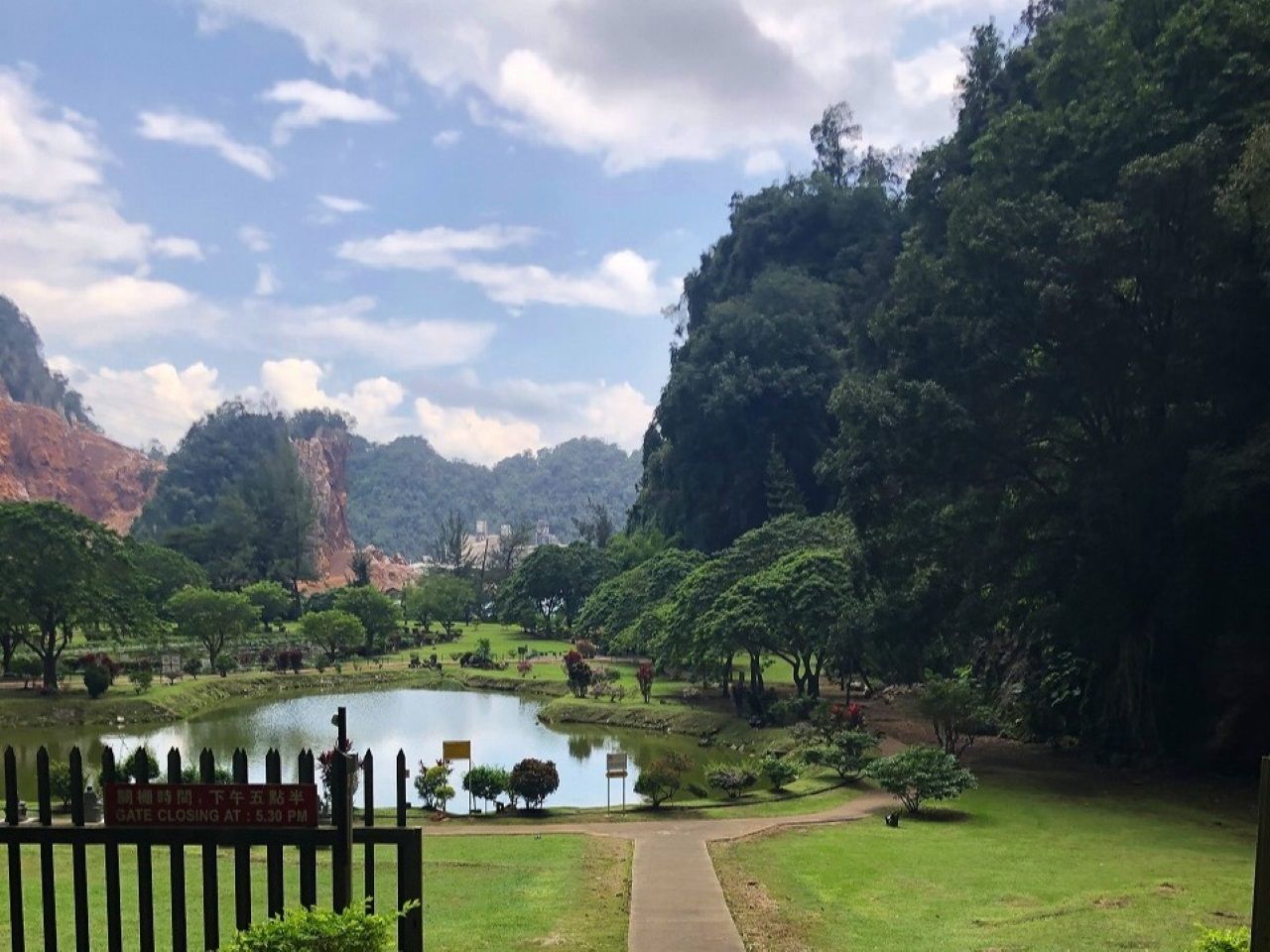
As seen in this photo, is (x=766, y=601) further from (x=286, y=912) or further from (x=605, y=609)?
(x=286, y=912)

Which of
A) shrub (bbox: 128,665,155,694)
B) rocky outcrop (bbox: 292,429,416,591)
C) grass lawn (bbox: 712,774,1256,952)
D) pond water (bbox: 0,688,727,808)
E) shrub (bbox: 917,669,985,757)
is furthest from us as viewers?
rocky outcrop (bbox: 292,429,416,591)

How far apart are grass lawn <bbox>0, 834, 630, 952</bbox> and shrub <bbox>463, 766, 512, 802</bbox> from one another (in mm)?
3710

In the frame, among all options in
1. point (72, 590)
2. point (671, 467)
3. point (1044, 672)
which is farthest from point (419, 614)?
point (1044, 672)

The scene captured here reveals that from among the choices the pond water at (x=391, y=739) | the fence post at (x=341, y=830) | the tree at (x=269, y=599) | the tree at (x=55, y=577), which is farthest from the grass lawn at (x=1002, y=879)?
the tree at (x=269, y=599)

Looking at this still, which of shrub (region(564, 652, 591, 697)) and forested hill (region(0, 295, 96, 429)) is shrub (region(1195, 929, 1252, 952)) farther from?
forested hill (region(0, 295, 96, 429))

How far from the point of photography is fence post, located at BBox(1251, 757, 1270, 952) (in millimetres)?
4094

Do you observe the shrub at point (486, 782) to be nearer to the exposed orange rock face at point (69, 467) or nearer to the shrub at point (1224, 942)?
the shrub at point (1224, 942)

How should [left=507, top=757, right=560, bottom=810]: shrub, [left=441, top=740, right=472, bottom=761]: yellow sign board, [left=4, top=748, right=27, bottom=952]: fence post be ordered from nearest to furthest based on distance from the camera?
[left=4, top=748, right=27, bottom=952]: fence post
[left=507, top=757, right=560, bottom=810]: shrub
[left=441, top=740, right=472, bottom=761]: yellow sign board

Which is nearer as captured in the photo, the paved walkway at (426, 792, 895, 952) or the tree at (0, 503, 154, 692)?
the paved walkway at (426, 792, 895, 952)

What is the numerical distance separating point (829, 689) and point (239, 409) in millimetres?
93765

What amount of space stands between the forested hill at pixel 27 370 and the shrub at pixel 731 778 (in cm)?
12629

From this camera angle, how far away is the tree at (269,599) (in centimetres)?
6031

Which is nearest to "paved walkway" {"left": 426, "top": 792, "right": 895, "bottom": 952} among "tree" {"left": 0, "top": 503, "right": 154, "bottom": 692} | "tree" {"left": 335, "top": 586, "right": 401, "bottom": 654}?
"tree" {"left": 0, "top": 503, "right": 154, "bottom": 692}

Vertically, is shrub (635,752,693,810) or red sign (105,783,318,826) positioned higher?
red sign (105,783,318,826)
